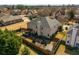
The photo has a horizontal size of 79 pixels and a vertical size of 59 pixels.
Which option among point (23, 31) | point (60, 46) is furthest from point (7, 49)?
point (60, 46)

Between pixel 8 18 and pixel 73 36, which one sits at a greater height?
pixel 8 18

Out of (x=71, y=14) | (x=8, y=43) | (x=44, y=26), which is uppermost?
(x=71, y=14)

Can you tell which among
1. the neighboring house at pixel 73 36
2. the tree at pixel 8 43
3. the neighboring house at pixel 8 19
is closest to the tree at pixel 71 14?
the neighboring house at pixel 73 36

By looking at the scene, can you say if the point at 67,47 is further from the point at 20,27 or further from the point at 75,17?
the point at 20,27

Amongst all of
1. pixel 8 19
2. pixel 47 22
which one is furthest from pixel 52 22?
pixel 8 19

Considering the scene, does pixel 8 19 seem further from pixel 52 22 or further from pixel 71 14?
pixel 71 14
